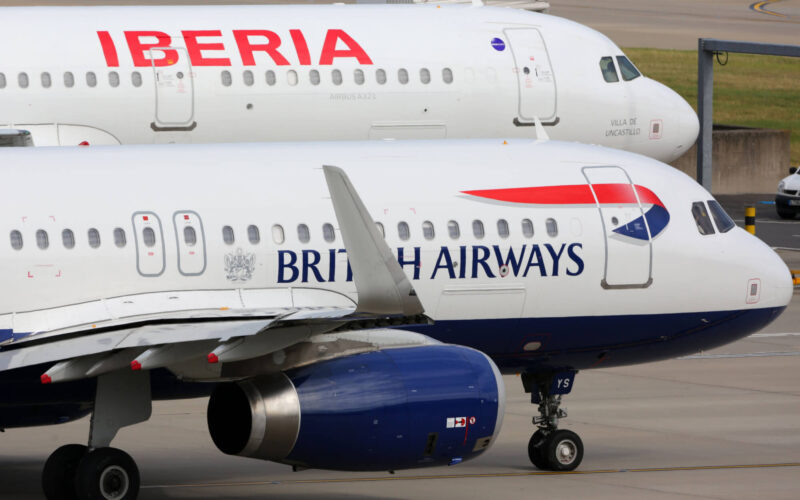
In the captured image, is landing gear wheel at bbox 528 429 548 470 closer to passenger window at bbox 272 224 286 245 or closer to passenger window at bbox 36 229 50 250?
passenger window at bbox 272 224 286 245

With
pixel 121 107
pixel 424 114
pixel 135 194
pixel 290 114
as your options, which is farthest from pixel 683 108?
pixel 135 194

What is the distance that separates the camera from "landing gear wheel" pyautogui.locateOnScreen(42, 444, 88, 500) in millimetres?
18141

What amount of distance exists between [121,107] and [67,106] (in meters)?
0.99

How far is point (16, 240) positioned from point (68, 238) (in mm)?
536

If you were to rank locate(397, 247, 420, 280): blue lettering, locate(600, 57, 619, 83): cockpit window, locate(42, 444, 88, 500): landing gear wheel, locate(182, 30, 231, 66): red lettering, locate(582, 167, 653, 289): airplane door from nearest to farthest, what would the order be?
locate(42, 444, 88, 500): landing gear wheel
locate(397, 247, 420, 280): blue lettering
locate(582, 167, 653, 289): airplane door
locate(182, 30, 231, 66): red lettering
locate(600, 57, 619, 83): cockpit window

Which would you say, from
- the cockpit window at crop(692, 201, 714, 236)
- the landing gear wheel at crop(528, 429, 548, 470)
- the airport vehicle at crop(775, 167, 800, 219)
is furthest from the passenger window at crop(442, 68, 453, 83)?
the airport vehicle at crop(775, 167, 800, 219)

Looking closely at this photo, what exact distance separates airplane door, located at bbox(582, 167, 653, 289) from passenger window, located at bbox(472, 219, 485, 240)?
1583 millimetres

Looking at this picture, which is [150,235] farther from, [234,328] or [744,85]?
[744,85]

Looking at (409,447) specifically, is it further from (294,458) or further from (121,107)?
(121,107)

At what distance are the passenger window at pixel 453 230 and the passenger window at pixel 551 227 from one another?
3.63 feet

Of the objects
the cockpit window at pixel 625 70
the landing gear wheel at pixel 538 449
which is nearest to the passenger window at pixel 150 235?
the landing gear wheel at pixel 538 449

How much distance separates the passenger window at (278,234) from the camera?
60.6 ft

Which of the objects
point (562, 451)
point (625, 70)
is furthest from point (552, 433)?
point (625, 70)

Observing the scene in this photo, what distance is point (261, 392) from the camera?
1644 centimetres
